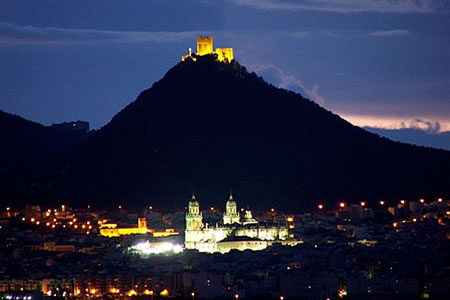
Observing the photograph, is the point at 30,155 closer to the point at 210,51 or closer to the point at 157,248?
the point at 210,51

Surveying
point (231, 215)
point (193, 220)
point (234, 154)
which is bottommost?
point (193, 220)

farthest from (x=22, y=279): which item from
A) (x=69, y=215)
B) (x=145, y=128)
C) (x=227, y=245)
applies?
(x=145, y=128)

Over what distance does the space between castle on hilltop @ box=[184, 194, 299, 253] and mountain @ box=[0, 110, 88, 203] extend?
2575 cm

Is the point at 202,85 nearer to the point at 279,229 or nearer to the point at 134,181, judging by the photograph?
the point at 134,181

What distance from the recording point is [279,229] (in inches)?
3649

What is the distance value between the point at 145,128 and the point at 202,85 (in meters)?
5.18

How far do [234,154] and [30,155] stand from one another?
26417 millimetres

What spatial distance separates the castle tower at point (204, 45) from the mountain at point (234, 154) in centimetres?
120

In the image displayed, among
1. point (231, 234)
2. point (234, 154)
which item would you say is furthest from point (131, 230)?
point (234, 154)

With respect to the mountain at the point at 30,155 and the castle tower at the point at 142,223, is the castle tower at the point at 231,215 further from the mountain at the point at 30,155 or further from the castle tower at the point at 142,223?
the mountain at the point at 30,155

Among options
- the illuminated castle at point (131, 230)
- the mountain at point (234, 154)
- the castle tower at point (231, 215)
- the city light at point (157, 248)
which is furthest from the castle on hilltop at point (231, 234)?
the mountain at point (234, 154)

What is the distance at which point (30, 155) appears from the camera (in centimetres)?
13988

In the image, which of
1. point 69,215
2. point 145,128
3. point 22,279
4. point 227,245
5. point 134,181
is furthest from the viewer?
point 145,128

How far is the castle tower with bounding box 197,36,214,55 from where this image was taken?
116 meters
